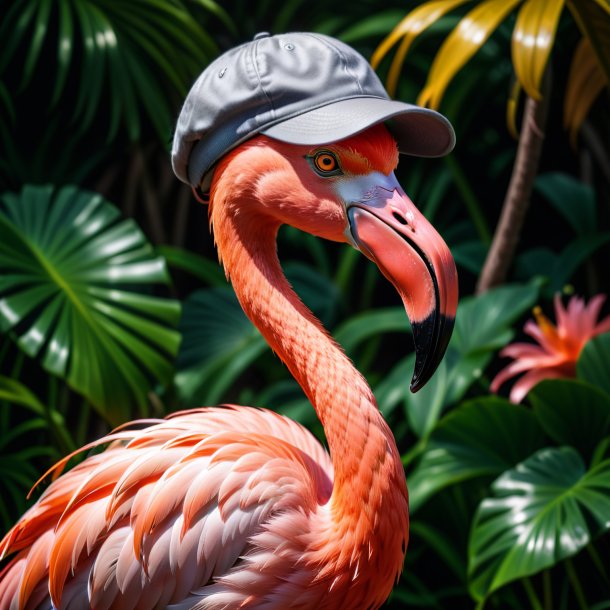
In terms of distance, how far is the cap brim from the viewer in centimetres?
121

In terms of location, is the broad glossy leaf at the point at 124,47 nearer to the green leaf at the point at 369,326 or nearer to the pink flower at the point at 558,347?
the green leaf at the point at 369,326

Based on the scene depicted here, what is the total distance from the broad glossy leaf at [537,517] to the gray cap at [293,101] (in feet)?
3.76

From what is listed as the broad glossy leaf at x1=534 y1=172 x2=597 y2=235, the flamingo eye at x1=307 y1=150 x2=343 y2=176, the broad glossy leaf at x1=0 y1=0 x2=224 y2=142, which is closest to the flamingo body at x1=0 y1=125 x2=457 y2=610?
the flamingo eye at x1=307 y1=150 x2=343 y2=176

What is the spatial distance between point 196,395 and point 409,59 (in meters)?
1.56

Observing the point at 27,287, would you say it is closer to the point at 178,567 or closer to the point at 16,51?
A: the point at 16,51

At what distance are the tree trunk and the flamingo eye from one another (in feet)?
4.62

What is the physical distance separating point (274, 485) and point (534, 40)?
4.97 ft

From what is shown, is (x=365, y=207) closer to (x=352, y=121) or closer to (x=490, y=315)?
(x=352, y=121)

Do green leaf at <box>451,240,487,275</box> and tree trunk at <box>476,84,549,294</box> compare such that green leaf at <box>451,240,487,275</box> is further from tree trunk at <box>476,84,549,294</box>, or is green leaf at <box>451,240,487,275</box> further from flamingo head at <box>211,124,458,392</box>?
flamingo head at <box>211,124,458,392</box>

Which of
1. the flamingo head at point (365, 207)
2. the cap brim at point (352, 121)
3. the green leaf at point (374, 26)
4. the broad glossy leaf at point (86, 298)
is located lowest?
the broad glossy leaf at point (86, 298)

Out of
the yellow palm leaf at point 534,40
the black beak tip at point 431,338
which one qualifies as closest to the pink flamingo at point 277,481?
the black beak tip at point 431,338

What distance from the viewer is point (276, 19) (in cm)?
334

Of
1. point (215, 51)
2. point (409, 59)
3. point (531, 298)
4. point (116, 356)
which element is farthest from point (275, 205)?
point (409, 59)

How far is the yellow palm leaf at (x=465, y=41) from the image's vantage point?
2.29 meters
